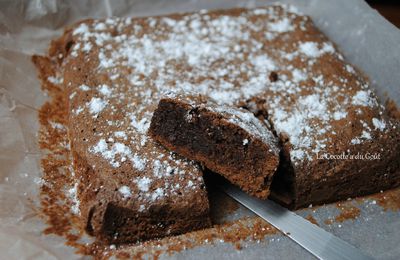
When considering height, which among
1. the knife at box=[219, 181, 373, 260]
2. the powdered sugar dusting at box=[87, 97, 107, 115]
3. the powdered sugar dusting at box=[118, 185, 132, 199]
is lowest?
the knife at box=[219, 181, 373, 260]

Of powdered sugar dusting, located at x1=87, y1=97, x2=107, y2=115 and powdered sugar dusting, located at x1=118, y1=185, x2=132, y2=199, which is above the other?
powdered sugar dusting, located at x1=87, y1=97, x2=107, y2=115

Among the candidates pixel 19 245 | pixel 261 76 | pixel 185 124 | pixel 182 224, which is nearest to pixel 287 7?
pixel 261 76

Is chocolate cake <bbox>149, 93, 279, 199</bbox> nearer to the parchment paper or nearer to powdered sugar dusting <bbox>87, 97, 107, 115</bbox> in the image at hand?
the parchment paper

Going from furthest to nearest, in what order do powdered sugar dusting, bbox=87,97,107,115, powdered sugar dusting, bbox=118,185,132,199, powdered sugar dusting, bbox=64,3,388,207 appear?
powdered sugar dusting, bbox=87,97,107,115 < powdered sugar dusting, bbox=64,3,388,207 < powdered sugar dusting, bbox=118,185,132,199

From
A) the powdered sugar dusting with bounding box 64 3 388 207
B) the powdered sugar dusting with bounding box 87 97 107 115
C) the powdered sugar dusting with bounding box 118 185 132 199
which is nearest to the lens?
the powdered sugar dusting with bounding box 118 185 132 199

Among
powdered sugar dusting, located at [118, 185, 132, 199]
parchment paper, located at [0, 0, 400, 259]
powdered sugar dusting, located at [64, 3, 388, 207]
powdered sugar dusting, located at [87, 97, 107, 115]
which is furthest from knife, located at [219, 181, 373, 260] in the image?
powdered sugar dusting, located at [87, 97, 107, 115]

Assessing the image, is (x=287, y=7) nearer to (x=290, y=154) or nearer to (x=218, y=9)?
(x=218, y=9)

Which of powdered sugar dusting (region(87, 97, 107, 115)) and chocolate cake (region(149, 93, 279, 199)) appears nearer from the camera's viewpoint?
chocolate cake (region(149, 93, 279, 199))

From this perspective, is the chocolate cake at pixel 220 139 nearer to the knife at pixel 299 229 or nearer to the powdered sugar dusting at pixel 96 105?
the knife at pixel 299 229

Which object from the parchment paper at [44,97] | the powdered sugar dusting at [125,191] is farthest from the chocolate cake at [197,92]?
the parchment paper at [44,97]

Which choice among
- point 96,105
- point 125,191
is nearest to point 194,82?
point 96,105
